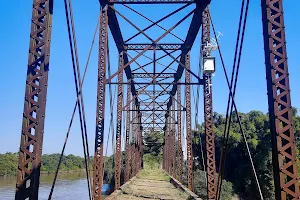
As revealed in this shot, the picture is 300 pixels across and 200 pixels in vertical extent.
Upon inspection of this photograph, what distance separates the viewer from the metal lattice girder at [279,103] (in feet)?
16.0

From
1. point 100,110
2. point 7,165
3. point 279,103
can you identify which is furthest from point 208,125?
point 7,165

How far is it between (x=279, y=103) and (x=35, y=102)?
14.3ft

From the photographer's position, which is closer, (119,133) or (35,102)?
(35,102)

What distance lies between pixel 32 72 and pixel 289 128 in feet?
15.5

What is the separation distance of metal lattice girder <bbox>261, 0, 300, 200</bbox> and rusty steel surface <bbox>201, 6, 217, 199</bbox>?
18.2ft

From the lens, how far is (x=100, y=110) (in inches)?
450

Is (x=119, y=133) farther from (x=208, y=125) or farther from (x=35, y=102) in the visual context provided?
(x=35, y=102)

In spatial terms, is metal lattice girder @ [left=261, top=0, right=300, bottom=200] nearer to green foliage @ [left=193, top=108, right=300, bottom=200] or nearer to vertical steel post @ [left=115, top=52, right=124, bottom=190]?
vertical steel post @ [left=115, top=52, right=124, bottom=190]

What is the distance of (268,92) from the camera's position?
5293mm

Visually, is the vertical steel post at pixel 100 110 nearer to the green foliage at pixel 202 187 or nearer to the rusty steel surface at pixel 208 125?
the rusty steel surface at pixel 208 125

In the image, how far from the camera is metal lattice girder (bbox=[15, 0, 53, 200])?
541 centimetres

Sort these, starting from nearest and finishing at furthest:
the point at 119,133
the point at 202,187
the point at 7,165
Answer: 1. the point at 119,133
2. the point at 202,187
3. the point at 7,165

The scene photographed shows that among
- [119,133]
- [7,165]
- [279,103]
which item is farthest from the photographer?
[7,165]

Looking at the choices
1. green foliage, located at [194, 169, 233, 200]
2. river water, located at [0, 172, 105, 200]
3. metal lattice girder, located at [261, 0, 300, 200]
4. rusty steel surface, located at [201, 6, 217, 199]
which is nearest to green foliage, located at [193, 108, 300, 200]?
green foliage, located at [194, 169, 233, 200]
